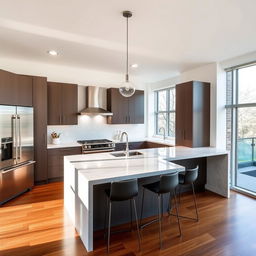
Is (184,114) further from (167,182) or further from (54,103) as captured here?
(54,103)

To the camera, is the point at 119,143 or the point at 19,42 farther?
the point at 119,143

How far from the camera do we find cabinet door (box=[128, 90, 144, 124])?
5.64 meters

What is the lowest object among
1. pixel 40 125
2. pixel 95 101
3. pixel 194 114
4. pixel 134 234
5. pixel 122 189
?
pixel 134 234

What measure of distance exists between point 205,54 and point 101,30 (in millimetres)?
2156

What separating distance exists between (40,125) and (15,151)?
82 cm

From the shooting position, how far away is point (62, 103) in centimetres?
465

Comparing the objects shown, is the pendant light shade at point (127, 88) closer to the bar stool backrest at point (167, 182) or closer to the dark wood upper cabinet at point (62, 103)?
the bar stool backrest at point (167, 182)

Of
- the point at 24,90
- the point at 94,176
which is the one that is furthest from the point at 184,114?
the point at 24,90

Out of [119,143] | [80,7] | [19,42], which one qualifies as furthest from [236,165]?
[19,42]

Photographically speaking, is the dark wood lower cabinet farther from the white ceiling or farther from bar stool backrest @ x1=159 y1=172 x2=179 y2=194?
bar stool backrest @ x1=159 y1=172 x2=179 y2=194

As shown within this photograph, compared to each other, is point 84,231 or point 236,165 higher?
point 236,165

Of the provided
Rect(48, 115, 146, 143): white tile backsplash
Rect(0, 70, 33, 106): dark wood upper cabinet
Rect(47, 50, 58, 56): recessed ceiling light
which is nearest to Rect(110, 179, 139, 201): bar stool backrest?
Rect(0, 70, 33, 106): dark wood upper cabinet

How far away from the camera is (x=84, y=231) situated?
226 cm

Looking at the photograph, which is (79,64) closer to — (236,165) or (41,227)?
(41,227)
